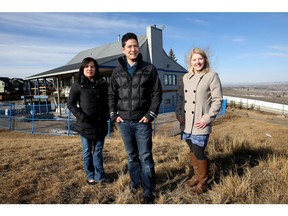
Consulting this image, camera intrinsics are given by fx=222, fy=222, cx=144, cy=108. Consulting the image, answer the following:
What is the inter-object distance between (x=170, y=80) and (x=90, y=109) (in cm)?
2216

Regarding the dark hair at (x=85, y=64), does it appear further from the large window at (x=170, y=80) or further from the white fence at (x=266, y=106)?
the white fence at (x=266, y=106)

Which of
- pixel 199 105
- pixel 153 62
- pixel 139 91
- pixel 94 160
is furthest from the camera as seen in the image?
pixel 153 62

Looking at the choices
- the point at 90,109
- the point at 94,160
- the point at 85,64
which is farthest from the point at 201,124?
the point at 85,64

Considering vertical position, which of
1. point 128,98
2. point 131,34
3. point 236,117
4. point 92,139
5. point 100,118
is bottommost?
point 236,117

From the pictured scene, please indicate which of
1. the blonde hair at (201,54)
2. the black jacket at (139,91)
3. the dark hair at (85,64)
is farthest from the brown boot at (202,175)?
the dark hair at (85,64)

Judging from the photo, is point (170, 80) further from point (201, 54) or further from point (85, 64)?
point (201, 54)

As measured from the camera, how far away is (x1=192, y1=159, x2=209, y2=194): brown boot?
2805 mm

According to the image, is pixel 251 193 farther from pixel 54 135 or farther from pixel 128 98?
pixel 54 135

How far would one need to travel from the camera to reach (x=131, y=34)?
2.65 metres

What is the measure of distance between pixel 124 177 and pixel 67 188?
0.80 meters

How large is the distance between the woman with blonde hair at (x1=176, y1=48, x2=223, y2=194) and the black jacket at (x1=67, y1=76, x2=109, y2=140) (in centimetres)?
115

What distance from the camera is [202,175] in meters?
2.83

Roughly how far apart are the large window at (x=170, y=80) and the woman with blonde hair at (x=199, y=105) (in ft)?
69.7

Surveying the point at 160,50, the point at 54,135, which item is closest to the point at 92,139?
the point at 54,135
